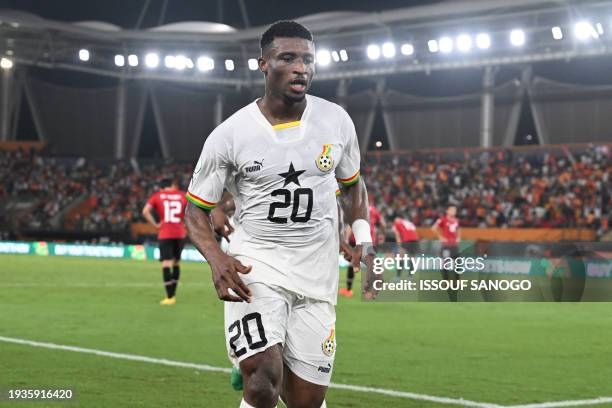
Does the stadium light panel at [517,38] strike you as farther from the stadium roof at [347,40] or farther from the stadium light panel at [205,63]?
the stadium light panel at [205,63]

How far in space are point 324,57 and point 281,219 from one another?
43.5 metres

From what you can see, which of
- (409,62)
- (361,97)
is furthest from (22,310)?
(361,97)

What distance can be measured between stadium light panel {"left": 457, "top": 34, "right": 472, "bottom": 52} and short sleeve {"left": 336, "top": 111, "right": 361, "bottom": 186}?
125 feet

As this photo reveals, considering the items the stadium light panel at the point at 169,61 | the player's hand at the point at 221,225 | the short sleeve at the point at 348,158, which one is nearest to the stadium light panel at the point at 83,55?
the stadium light panel at the point at 169,61

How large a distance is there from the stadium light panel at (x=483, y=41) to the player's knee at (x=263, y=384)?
38365mm

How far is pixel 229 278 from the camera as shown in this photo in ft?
15.2

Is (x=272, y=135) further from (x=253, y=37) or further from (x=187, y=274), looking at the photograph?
(x=253, y=37)

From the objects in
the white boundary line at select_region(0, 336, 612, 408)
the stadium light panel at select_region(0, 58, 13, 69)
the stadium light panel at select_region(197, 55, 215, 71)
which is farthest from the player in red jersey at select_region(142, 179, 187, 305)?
the stadium light panel at select_region(197, 55, 215, 71)

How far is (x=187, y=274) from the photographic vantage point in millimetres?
25938

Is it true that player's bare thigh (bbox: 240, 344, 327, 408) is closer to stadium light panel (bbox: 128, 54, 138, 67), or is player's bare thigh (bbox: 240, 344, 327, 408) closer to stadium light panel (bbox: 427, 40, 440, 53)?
stadium light panel (bbox: 427, 40, 440, 53)

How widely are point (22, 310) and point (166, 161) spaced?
3756 centimetres

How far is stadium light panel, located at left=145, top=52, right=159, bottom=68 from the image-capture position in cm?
5106

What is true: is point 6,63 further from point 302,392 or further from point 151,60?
point 302,392

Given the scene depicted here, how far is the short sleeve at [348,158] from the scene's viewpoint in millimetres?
5113
